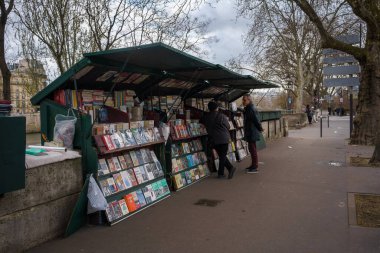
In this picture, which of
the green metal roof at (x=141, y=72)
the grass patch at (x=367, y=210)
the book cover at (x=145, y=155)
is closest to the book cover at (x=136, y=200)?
the book cover at (x=145, y=155)

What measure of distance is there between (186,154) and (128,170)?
2.24 m

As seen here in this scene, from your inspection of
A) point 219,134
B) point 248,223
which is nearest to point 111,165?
point 248,223

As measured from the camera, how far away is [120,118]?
625 centimetres

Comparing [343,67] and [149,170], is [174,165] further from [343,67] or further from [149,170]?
[343,67]

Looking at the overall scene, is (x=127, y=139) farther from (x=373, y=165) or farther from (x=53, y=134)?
(x=373, y=165)

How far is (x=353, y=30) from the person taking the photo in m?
23.2

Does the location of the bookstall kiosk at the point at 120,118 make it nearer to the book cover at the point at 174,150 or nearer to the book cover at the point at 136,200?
the book cover at the point at 136,200

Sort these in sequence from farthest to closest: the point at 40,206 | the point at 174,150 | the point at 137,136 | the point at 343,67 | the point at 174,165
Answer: the point at 343,67, the point at 174,150, the point at 174,165, the point at 137,136, the point at 40,206

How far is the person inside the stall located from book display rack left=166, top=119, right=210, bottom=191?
1.07 ft

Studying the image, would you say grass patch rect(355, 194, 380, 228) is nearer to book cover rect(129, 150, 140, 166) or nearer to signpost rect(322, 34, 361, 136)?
book cover rect(129, 150, 140, 166)

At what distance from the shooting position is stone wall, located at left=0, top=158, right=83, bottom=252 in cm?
406

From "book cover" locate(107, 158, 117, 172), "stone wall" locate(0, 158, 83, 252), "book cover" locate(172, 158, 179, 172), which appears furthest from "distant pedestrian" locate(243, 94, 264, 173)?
"stone wall" locate(0, 158, 83, 252)

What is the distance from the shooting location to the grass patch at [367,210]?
521cm

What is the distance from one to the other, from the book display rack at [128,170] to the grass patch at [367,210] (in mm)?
3076
